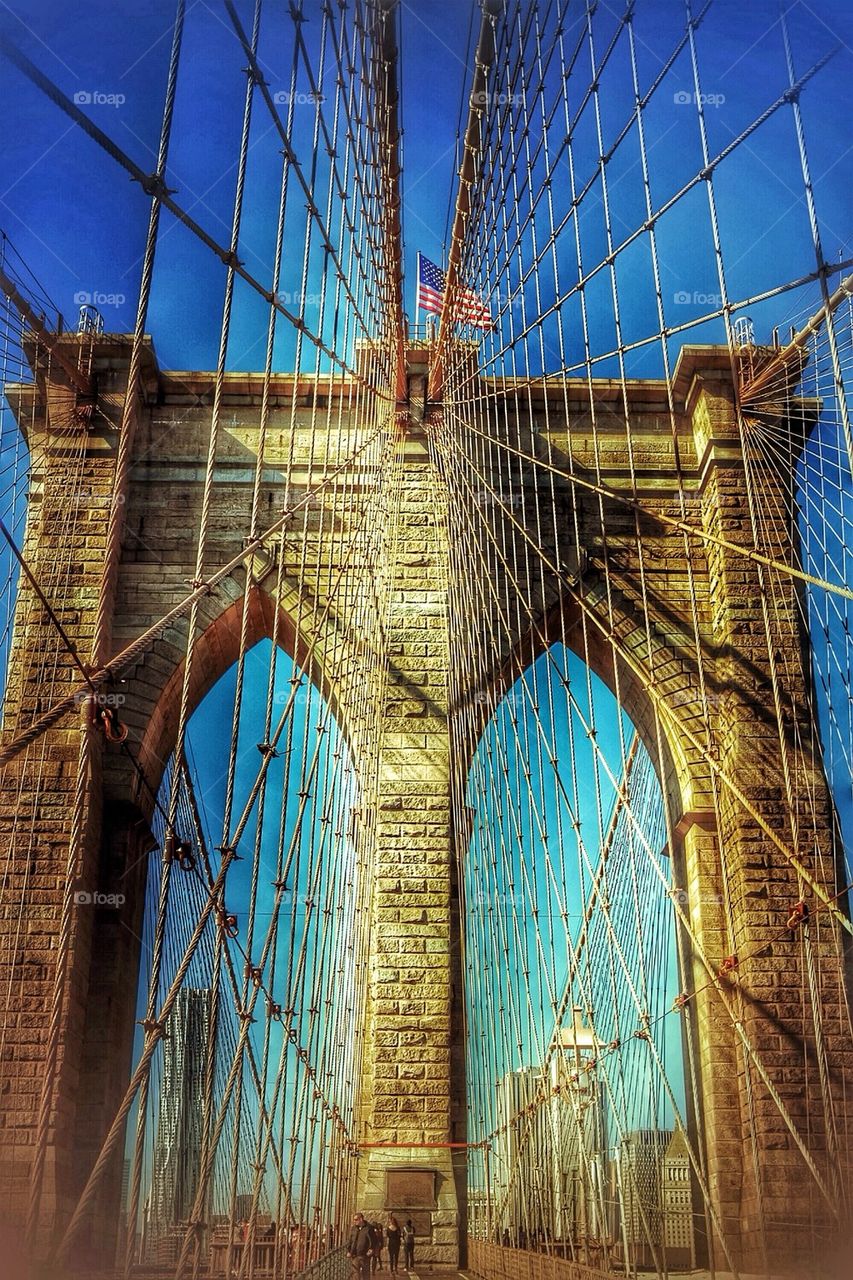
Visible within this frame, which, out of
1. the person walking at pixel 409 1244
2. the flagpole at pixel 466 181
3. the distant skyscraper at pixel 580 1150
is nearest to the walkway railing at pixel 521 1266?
the distant skyscraper at pixel 580 1150

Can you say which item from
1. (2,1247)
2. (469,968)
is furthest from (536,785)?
(2,1247)

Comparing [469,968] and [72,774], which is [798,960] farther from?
[72,774]

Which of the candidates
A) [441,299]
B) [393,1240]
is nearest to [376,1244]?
[393,1240]

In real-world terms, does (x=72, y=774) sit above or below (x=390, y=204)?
below
